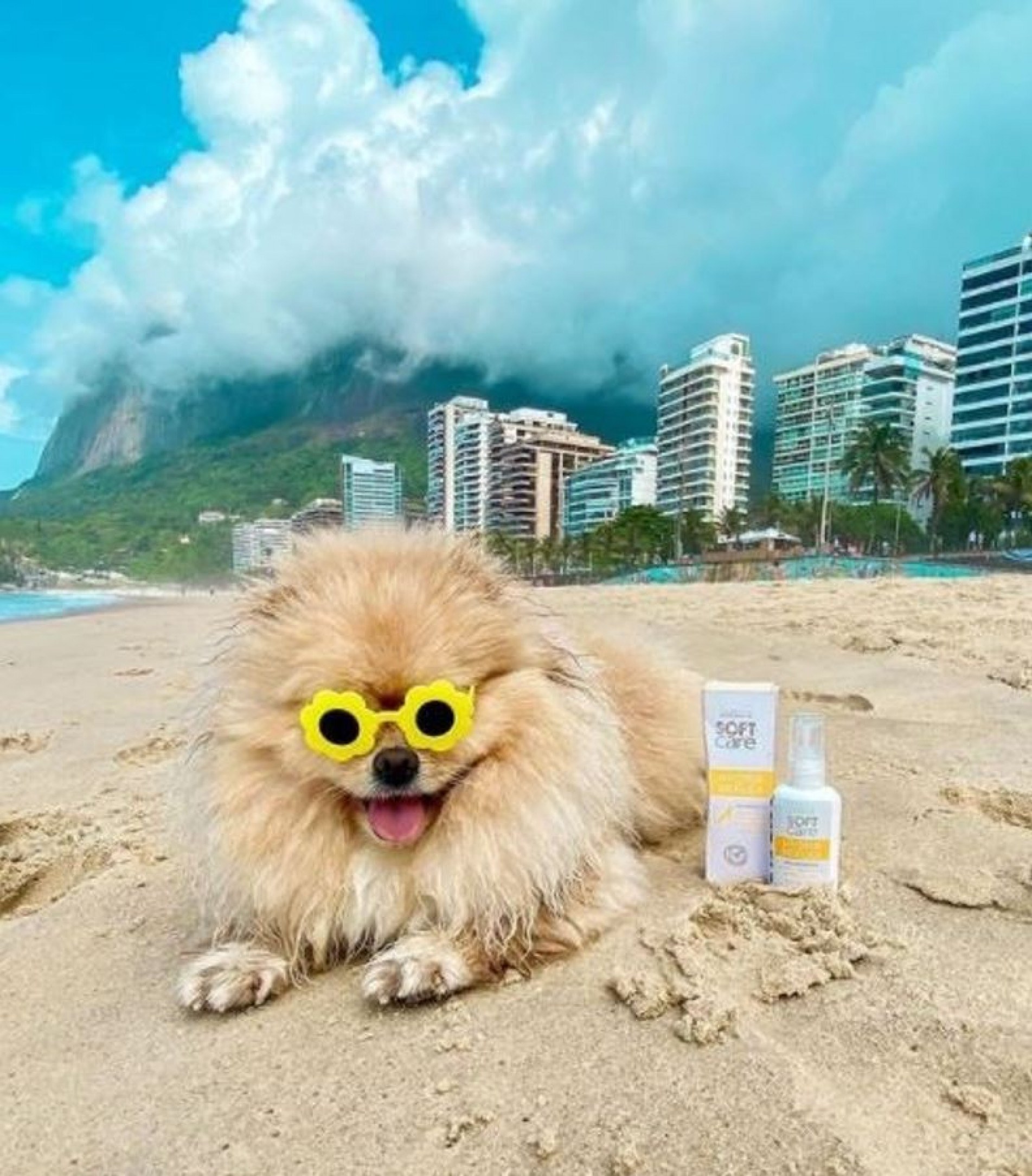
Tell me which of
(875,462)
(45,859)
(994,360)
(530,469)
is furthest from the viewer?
(994,360)

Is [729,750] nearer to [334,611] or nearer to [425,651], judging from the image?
[425,651]

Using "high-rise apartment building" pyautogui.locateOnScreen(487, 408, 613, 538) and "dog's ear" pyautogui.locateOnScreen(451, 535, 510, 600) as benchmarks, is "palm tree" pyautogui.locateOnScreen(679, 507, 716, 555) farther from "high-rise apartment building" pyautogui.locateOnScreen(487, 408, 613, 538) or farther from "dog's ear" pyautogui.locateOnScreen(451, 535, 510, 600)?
"dog's ear" pyautogui.locateOnScreen(451, 535, 510, 600)

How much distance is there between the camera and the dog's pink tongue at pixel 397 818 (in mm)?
1949

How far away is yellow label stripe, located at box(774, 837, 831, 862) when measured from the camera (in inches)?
85.0

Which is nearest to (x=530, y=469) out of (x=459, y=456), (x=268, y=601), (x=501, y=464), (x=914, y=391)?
(x=501, y=464)

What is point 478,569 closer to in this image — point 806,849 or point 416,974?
point 416,974

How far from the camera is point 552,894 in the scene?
205cm

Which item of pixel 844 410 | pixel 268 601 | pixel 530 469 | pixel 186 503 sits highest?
pixel 844 410

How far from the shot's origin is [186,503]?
6356 cm

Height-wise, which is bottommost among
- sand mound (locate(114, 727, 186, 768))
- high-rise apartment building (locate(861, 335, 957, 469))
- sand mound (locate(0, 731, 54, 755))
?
sand mound (locate(0, 731, 54, 755))

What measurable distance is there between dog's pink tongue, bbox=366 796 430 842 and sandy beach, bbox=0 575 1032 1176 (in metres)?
0.36

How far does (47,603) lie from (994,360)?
5514 cm

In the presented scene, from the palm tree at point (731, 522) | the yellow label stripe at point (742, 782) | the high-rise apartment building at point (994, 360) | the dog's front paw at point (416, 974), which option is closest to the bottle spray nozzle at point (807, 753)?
the yellow label stripe at point (742, 782)

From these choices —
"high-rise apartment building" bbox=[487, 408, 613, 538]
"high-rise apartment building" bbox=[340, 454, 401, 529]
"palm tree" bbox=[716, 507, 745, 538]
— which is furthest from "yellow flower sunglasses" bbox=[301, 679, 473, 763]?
"palm tree" bbox=[716, 507, 745, 538]
